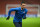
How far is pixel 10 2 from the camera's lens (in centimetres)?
1025

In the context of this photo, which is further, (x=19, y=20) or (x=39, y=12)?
(x=39, y=12)

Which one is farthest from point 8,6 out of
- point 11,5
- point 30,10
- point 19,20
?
point 19,20

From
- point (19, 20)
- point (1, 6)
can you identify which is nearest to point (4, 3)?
point (1, 6)

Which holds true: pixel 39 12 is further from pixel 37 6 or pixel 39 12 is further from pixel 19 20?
pixel 19 20

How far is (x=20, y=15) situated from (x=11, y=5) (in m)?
7.74

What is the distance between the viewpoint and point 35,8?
1046 centimetres

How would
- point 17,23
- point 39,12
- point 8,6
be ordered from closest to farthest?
point 17,23 < point 39,12 < point 8,6

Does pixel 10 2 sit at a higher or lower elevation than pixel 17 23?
higher

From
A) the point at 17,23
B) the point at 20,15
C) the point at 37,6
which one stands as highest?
the point at 37,6

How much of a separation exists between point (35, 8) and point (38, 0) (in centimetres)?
85

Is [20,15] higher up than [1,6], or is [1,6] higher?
[1,6]

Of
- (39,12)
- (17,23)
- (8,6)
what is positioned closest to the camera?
(17,23)

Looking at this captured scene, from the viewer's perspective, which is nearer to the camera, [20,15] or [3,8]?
[20,15]

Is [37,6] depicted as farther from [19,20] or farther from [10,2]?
[19,20]
